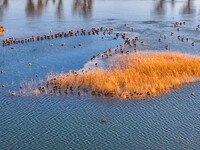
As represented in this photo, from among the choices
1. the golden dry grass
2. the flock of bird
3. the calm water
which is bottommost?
the calm water

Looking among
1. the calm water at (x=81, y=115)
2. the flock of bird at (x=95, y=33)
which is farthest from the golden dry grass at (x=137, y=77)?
the calm water at (x=81, y=115)

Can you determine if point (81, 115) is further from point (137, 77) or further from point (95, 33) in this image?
point (95, 33)

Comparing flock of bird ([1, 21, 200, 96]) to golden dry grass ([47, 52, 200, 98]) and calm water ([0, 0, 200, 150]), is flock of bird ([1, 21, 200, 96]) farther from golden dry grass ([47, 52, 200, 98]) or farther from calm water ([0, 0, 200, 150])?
calm water ([0, 0, 200, 150])

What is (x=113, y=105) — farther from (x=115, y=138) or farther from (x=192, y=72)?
(x=192, y=72)

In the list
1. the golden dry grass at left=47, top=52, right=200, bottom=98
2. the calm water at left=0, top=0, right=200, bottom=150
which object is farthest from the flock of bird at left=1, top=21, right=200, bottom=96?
the calm water at left=0, top=0, right=200, bottom=150

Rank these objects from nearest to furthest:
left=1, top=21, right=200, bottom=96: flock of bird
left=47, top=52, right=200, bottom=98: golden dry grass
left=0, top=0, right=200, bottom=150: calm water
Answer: left=0, top=0, right=200, bottom=150: calm water
left=47, top=52, right=200, bottom=98: golden dry grass
left=1, top=21, right=200, bottom=96: flock of bird

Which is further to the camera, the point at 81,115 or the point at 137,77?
the point at 137,77

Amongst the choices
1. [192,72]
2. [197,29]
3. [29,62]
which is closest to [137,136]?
[192,72]

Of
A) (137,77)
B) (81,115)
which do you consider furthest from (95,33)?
(81,115)

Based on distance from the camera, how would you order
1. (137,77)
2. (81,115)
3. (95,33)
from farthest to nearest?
(95,33), (137,77), (81,115)

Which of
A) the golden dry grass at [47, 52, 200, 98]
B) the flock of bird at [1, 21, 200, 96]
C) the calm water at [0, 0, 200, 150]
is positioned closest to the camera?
the calm water at [0, 0, 200, 150]
